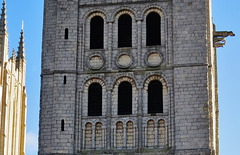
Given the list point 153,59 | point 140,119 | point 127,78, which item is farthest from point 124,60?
point 140,119

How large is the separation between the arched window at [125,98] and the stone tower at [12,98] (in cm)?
1043

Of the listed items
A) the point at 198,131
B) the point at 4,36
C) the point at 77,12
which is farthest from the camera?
the point at 4,36

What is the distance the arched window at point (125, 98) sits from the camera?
48.0 meters

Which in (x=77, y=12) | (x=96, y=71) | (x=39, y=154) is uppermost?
(x=77, y=12)

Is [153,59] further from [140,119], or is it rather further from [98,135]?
[98,135]

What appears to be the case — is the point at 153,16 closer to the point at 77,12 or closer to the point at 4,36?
the point at 77,12

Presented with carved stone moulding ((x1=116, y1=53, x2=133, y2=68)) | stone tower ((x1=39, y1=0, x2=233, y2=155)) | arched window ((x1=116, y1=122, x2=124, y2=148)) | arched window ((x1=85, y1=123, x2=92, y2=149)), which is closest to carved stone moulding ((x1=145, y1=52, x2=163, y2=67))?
stone tower ((x1=39, y1=0, x2=233, y2=155))

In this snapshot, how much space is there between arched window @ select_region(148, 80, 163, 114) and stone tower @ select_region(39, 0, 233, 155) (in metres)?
0.05

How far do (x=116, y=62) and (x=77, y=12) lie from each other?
3.57 m

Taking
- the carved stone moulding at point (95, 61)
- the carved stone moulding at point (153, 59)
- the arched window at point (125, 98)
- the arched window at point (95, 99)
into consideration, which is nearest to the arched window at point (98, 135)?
the arched window at point (95, 99)

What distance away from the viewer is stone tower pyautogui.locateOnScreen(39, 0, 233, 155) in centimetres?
4712

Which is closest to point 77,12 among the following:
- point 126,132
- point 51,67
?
point 51,67

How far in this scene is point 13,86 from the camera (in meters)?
58.5

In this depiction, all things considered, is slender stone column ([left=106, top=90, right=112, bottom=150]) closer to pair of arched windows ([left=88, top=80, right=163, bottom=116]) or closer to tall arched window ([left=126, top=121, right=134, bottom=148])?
pair of arched windows ([left=88, top=80, right=163, bottom=116])
